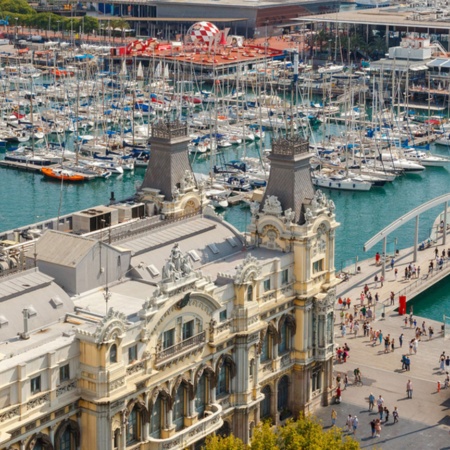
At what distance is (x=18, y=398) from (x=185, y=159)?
119 ft

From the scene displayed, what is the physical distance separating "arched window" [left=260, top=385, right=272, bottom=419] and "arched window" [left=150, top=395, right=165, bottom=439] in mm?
14447

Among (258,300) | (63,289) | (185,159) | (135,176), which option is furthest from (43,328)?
(135,176)

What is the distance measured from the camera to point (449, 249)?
5664 inches

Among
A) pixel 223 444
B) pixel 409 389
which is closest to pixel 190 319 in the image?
pixel 223 444

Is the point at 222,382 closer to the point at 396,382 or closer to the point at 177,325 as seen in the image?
the point at 177,325

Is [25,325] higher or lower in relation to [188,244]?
lower

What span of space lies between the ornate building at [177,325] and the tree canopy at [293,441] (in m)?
4.09

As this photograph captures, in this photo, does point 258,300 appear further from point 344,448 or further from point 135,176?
point 135,176

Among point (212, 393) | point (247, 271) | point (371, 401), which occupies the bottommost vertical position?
point (371, 401)

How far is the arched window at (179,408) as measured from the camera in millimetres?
88375

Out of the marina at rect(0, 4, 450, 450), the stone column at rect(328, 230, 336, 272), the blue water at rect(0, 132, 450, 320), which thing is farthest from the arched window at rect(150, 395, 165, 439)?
the blue water at rect(0, 132, 450, 320)

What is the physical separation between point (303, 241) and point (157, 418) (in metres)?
21.1

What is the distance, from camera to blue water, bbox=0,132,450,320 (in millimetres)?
162625

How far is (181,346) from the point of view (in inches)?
3428
